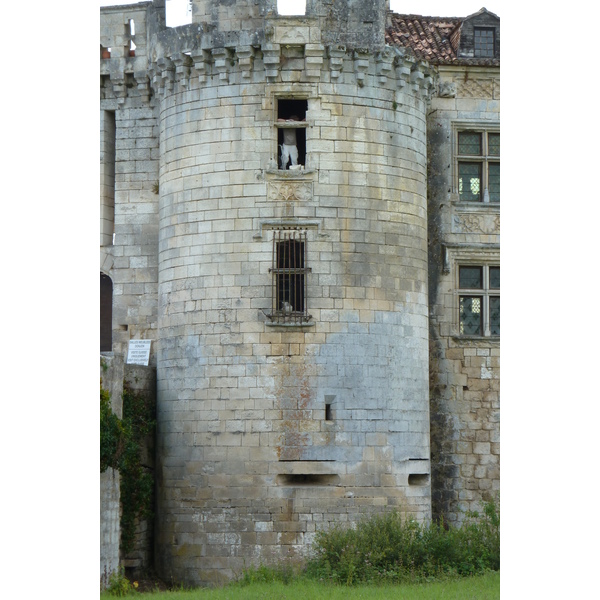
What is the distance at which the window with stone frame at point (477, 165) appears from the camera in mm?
23422

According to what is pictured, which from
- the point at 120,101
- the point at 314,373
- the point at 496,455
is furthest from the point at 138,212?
the point at 496,455

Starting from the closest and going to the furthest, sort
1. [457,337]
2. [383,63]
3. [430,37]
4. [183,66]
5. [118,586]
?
[118,586]
[383,63]
[183,66]
[457,337]
[430,37]

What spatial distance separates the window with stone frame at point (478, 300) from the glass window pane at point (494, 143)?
217cm

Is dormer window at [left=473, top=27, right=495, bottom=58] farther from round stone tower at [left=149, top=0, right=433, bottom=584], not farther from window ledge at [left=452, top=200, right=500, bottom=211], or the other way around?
window ledge at [left=452, top=200, right=500, bottom=211]

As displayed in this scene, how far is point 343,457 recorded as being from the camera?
2012cm

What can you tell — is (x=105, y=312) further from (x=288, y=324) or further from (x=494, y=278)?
(x=494, y=278)

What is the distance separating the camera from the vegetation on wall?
1933cm

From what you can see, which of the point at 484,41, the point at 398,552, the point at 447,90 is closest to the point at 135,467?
the point at 398,552

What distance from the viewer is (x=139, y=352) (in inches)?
874

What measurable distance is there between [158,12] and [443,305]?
290 inches

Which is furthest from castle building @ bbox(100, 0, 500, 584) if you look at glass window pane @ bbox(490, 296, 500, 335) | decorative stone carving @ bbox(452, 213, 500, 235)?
glass window pane @ bbox(490, 296, 500, 335)

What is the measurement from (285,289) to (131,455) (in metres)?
3.73

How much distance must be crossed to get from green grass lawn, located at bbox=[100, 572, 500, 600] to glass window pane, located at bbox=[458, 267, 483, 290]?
6547mm

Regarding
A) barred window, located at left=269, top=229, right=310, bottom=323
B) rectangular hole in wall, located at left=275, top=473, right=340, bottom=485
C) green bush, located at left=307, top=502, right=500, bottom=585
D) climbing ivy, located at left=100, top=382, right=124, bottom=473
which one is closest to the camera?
green bush, located at left=307, top=502, right=500, bottom=585
